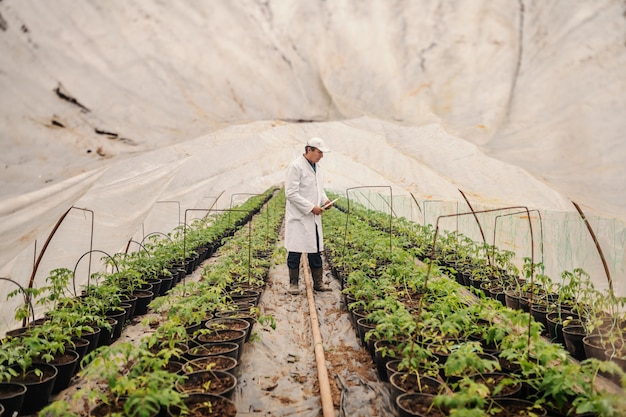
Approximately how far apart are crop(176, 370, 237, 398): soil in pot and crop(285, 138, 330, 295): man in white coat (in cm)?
280

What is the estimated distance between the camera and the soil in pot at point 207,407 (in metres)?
2.51

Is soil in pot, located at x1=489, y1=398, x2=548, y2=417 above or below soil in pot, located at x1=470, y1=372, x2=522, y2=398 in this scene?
below

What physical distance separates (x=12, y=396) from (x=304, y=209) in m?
3.54

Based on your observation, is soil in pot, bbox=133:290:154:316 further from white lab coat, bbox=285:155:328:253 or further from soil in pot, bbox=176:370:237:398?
soil in pot, bbox=176:370:237:398

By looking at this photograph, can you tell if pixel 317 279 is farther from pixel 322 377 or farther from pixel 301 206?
pixel 322 377

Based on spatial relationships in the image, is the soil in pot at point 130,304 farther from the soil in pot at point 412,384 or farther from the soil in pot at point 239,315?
the soil in pot at point 412,384

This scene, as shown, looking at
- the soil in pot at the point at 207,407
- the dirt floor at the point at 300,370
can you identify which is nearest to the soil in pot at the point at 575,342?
the dirt floor at the point at 300,370

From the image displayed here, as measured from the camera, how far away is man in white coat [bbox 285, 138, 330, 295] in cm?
562

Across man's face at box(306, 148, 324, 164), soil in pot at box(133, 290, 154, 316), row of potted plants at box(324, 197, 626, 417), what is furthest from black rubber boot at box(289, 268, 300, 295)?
soil in pot at box(133, 290, 154, 316)

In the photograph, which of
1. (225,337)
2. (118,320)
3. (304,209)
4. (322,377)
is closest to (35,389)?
(225,337)

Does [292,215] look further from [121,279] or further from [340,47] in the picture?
[340,47]

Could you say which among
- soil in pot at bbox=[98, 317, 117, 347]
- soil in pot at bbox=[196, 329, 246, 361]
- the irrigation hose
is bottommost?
the irrigation hose

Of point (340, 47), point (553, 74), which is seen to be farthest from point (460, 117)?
point (340, 47)

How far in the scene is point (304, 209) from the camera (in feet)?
18.4
